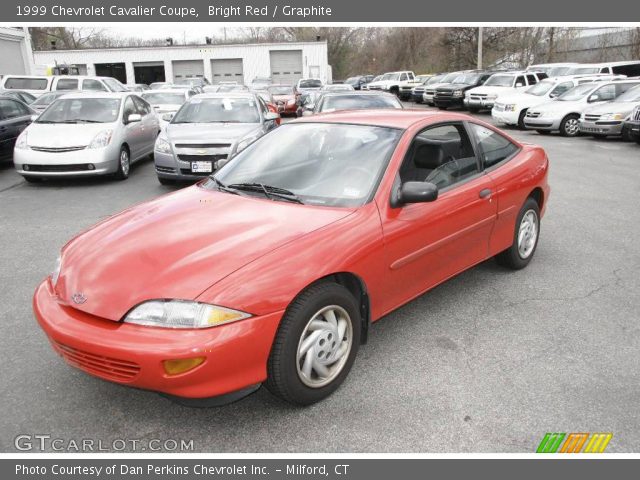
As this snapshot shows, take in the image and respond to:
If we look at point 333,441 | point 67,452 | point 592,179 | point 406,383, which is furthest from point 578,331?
point 592,179

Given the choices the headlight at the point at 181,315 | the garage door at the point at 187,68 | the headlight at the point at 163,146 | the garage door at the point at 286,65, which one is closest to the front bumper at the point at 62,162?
the headlight at the point at 163,146

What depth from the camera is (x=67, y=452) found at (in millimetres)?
2688

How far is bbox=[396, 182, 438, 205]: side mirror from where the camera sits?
3.40 meters

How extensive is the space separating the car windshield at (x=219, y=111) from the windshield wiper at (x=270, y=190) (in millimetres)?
6212

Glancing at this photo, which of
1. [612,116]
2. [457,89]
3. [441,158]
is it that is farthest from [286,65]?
[441,158]

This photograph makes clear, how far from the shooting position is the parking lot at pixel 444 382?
2801 millimetres

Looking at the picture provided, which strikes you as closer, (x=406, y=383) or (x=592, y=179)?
(x=406, y=383)

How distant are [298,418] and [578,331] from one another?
2153 mm

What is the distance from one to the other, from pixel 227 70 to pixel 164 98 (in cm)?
3546

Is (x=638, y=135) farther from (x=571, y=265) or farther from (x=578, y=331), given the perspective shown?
(x=578, y=331)

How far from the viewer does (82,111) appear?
10.2 meters

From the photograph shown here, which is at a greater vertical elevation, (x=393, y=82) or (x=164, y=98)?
(x=164, y=98)

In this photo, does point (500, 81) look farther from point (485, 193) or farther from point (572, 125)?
point (485, 193)

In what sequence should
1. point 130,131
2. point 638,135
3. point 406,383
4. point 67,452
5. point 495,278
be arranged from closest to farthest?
point 67,452 → point 406,383 → point 495,278 → point 130,131 → point 638,135
